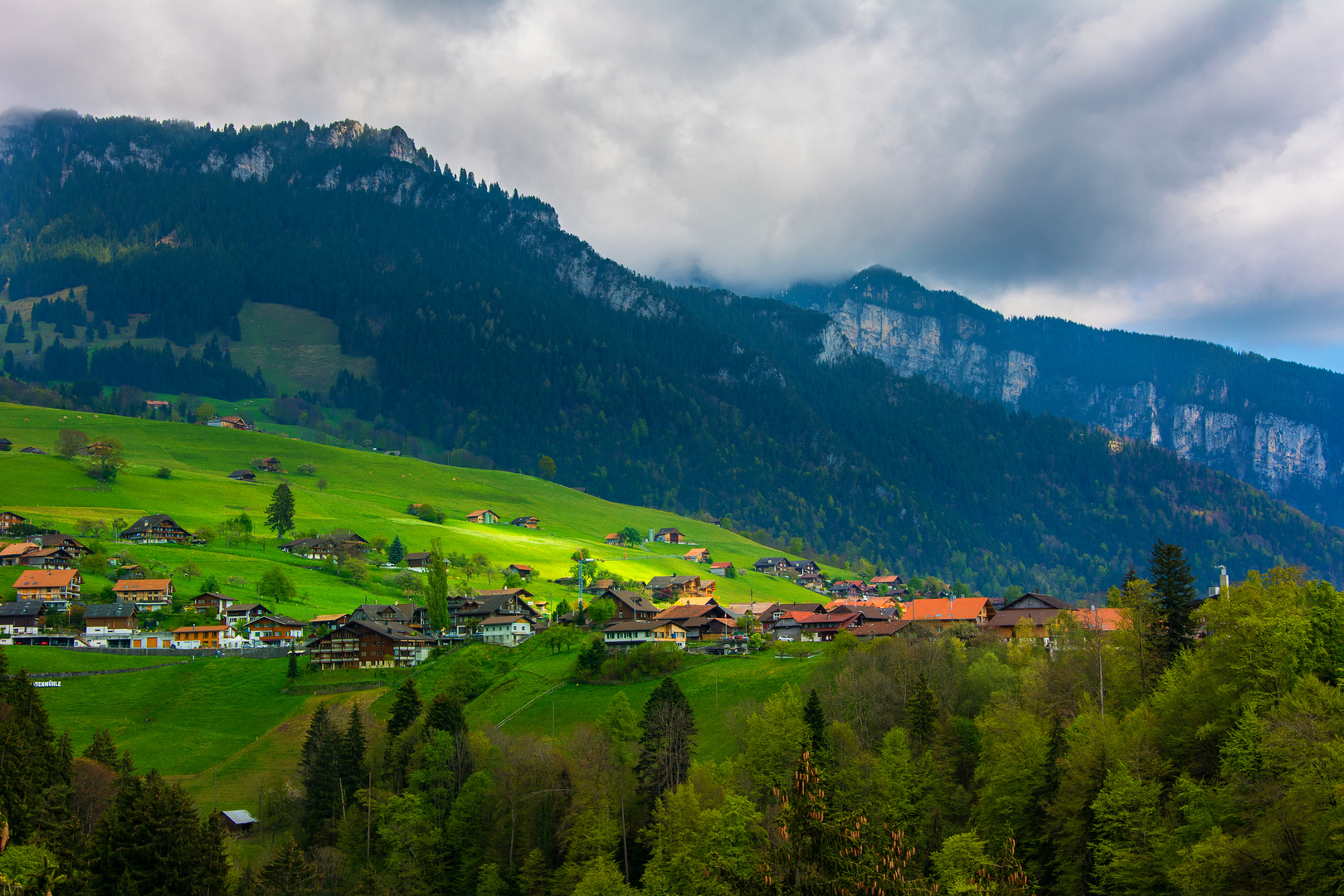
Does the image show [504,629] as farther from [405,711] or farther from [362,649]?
[405,711]

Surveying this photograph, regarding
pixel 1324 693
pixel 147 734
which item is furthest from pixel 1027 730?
pixel 147 734

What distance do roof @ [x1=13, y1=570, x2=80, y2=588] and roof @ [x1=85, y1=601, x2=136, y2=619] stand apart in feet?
22.4

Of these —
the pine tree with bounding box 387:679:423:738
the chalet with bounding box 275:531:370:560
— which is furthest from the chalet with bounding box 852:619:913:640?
the chalet with bounding box 275:531:370:560

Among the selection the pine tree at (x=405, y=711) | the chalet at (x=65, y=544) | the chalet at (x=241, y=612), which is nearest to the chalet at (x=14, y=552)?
the chalet at (x=65, y=544)

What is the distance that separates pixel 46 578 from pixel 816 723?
4200 inches

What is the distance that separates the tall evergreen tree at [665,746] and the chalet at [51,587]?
88.5m

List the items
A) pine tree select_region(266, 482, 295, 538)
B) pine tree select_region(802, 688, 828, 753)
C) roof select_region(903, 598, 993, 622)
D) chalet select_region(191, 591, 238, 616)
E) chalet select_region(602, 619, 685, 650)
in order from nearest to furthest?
pine tree select_region(802, 688, 828, 753), roof select_region(903, 598, 993, 622), chalet select_region(602, 619, 685, 650), chalet select_region(191, 591, 238, 616), pine tree select_region(266, 482, 295, 538)

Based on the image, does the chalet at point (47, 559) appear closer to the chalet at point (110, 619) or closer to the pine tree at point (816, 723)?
the chalet at point (110, 619)

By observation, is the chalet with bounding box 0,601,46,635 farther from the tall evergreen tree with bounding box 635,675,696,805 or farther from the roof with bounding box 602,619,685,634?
the tall evergreen tree with bounding box 635,675,696,805

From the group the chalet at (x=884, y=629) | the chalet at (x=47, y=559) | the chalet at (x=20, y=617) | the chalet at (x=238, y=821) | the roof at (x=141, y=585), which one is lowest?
the chalet at (x=238, y=821)

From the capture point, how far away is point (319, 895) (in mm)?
65438

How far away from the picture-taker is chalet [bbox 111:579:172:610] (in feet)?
423

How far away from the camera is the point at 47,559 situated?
135 m

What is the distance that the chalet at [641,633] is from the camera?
117312mm
